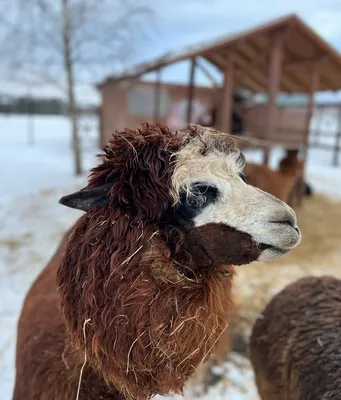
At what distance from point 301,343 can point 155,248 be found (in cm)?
117

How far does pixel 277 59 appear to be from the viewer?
7055 millimetres

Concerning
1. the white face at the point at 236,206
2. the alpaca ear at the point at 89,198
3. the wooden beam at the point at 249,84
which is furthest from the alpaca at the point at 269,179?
the alpaca ear at the point at 89,198

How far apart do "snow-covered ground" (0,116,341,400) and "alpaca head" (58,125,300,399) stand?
176cm

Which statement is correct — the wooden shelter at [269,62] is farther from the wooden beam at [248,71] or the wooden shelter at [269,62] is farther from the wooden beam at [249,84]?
the wooden beam at [249,84]

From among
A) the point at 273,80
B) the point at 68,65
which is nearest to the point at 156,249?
the point at 273,80

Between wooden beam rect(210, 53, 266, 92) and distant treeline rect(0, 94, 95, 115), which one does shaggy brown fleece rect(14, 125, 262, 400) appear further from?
distant treeline rect(0, 94, 95, 115)

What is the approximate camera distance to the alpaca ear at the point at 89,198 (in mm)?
1271

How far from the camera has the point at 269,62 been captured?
24.7ft

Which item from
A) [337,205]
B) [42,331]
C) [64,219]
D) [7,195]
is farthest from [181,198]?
[337,205]

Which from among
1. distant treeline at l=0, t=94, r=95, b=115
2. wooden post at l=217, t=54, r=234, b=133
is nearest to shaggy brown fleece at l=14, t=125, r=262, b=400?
wooden post at l=217, t=54, r=234, b=133

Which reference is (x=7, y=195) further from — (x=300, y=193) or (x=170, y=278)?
(x=170, y=278)

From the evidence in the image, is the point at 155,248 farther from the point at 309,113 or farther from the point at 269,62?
the point at 309,113

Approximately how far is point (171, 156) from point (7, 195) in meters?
7.47

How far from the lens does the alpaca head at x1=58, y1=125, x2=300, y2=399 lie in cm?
128
